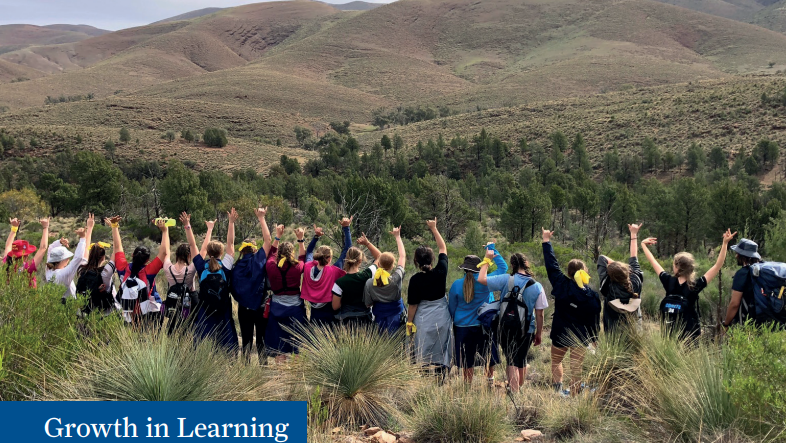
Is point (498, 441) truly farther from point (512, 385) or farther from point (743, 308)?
point (743, 308)

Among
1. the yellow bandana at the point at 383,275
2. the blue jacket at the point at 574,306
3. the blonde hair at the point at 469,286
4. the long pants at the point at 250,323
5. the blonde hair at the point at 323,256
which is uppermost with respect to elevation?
the blonde hair at the point at 323,256

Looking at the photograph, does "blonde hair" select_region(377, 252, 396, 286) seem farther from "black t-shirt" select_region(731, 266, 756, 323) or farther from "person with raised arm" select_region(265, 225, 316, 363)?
"black t-shirt" select_region(731, 266, 756, 323)

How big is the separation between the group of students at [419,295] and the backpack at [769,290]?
0.28 ft

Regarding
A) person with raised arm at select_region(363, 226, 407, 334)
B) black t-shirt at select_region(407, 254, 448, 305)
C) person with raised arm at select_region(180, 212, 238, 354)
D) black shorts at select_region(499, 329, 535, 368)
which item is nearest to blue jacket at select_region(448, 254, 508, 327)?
black t-shirt at select_region(407, 254, 448, 305)

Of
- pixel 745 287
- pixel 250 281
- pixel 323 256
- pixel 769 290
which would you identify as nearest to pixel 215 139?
pixel 250 281

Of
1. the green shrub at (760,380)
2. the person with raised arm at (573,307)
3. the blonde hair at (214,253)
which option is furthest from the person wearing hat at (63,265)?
the green shrub at (760,380)

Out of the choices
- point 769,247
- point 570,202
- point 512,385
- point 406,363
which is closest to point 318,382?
point 406,363

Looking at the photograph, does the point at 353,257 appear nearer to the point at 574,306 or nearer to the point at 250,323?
the point at 250,323

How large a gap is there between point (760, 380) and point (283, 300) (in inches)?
163

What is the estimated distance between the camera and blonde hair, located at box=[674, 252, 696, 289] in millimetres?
5020

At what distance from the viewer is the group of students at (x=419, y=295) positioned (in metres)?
5.09

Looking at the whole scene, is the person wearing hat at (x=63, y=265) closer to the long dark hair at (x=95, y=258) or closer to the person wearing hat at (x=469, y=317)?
the long dark hair at (x=95, y=258)

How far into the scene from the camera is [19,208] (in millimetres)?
34438

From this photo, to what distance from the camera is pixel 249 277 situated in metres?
5.62
